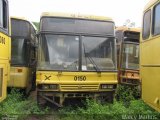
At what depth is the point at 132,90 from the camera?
15.9 meters

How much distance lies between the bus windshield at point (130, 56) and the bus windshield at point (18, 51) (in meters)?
4.47

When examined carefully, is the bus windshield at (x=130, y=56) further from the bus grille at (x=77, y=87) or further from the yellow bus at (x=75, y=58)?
the bus grille at (x=77, y=87)

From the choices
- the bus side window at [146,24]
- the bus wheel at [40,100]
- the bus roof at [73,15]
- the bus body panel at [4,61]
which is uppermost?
the bus roof at [73,15]

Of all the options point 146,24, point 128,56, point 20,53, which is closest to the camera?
point 146,24

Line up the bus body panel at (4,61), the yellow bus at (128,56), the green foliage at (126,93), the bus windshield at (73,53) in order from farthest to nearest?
1. the yellow bus at (128,56)
2. the green foliage at (126,93)
3. the bus windshield at (73,53)
4. the bus body panel at (4,61)

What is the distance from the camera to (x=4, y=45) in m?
9.37

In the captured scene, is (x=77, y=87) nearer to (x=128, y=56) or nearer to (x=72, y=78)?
(x=72, y=78)

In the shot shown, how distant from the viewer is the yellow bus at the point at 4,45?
905 centimetres

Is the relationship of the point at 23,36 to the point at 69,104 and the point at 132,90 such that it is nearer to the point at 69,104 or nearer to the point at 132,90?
the point at 69,104

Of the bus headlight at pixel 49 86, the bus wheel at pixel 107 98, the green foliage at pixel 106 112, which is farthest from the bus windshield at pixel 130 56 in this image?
the bus headlight at pixel 49 86

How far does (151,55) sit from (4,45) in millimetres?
3563

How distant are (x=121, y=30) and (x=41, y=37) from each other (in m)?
5.67

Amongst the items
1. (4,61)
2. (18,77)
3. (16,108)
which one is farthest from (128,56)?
(4,61)

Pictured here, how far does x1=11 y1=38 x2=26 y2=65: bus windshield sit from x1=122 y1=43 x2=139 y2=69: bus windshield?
4474mm
